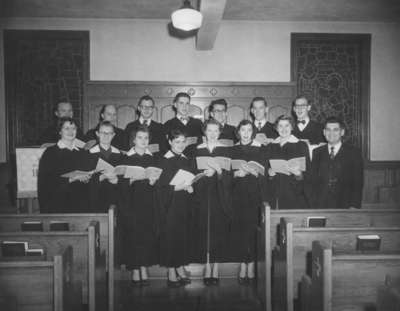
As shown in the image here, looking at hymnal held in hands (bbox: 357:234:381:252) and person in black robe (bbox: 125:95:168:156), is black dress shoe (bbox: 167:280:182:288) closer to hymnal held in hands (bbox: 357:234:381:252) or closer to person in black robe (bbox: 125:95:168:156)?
person in black robe (bbox: 125:95:168:156)

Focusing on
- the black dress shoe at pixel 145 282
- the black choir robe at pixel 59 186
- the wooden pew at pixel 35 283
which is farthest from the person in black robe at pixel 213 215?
the wooden pew at pixel 35 283

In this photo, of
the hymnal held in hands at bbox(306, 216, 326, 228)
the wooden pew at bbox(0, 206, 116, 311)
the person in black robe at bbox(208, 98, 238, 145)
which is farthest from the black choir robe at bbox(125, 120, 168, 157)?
the hymnal held in hands at bbox(306, 216, 326, 228)

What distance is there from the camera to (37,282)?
247cm

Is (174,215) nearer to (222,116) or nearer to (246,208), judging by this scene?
(246,208)

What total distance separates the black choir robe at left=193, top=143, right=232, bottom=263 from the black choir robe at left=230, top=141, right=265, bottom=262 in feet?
0.31

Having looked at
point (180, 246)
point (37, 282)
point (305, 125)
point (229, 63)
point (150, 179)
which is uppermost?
point (229, 63)

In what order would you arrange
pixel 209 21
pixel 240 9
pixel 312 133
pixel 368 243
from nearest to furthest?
pixel 368 243
pixel 209 21
pixel 312 133
pixel 240 9

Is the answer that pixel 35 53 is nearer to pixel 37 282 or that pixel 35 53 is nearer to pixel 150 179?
pixel 150 179

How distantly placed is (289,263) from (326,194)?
1777mm

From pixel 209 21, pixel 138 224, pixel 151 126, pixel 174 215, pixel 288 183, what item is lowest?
pixel 138 224

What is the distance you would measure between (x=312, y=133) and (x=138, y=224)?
292 cm

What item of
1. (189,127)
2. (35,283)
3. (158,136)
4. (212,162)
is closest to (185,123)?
(189,127)

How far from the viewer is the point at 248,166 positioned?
4.64 metres

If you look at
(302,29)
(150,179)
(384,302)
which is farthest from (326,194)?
(302,29)
